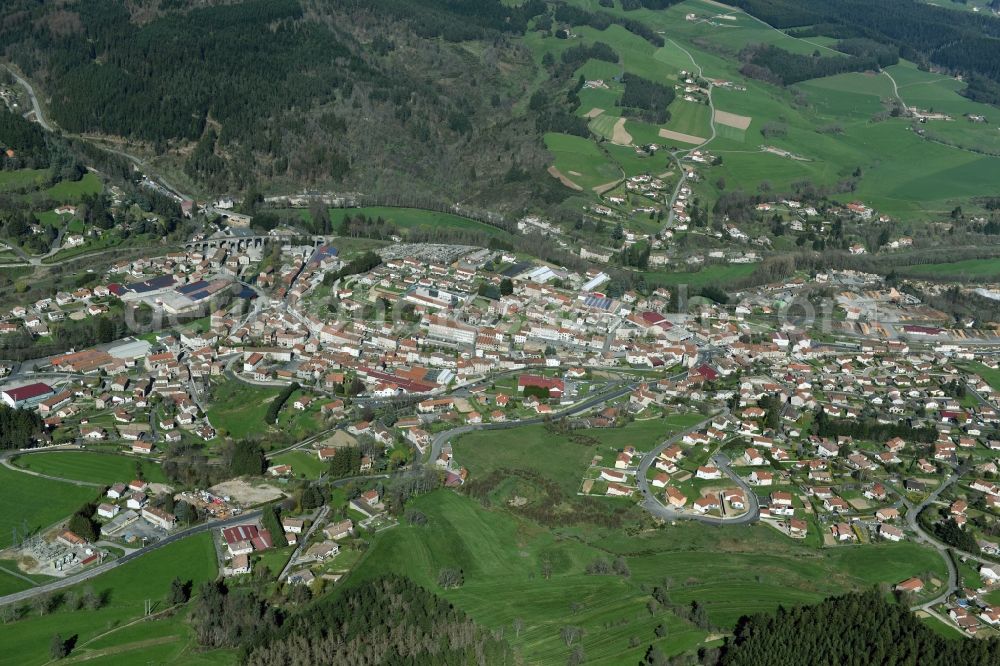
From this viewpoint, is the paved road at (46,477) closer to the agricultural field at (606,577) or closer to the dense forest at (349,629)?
the dense forest at (349,629)

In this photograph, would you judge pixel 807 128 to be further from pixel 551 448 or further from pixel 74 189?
pixel 551 448

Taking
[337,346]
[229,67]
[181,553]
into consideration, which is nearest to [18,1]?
[229,67]

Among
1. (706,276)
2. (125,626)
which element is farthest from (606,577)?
(706,276)

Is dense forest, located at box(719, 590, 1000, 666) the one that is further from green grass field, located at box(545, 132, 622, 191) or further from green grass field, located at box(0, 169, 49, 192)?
green grass field, located at box(0, 169, 49, 192)

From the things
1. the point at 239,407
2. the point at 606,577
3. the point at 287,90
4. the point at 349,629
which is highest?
the point at 349,629

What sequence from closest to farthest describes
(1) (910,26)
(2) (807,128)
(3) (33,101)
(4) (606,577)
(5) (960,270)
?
(4) (606,577) → (5) (960,270) → (3) (33,101) → (2) (807,128) → (1) (910,26)

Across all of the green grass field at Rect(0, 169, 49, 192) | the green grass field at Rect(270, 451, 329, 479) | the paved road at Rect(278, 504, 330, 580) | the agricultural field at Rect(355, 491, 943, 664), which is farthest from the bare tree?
the green grass field at Rect(0, 169, 49, 192)

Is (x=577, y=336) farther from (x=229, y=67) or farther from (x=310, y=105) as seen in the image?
(x=229, y=67)
